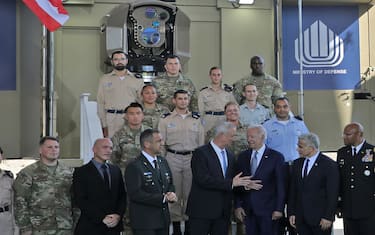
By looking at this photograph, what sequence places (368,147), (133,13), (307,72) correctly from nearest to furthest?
(368,147) → (133,13) → (307,72)

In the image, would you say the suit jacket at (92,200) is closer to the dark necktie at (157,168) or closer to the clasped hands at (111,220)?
the clasped hands at (111,220)

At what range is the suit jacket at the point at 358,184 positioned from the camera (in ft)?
15.6

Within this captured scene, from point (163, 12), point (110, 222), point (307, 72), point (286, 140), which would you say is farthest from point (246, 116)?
point (307, 72)

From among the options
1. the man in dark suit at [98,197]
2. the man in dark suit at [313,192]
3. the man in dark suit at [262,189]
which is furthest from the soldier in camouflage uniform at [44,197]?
the man in dark suit at [313,192]

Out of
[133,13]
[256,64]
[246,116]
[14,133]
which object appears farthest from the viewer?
[14,133]

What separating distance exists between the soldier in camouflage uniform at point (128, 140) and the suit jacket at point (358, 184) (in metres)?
2.08

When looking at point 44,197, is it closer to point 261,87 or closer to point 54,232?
point 54,232

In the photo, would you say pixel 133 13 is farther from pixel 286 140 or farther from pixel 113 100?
pixel 286 140

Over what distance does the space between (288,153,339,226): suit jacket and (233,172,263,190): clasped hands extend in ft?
1.21

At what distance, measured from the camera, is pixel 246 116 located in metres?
6.01

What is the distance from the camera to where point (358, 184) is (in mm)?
4758

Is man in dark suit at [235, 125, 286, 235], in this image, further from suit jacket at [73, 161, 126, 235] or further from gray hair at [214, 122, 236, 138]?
suit jacket at [73, 161, 126, 235]

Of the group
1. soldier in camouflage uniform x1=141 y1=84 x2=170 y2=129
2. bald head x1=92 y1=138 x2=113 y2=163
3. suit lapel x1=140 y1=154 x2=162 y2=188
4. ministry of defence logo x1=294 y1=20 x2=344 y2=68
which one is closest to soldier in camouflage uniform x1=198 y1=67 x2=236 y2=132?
soldier in camouflage uniform x1=141 y1=84 x2=170 y2=129

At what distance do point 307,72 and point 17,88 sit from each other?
5.62 metres
